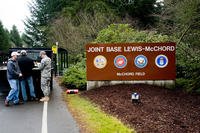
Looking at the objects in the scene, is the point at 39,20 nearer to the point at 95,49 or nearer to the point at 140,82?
the point at 95,49

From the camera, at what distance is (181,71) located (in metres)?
19.9

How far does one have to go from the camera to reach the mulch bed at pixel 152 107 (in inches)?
420

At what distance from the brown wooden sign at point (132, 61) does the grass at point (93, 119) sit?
331 centimetres

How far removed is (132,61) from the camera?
17797 millimetres

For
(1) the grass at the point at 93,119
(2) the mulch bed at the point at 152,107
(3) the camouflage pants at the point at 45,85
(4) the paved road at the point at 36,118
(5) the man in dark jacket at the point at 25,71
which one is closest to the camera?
(1) the grass at the point at 93,119

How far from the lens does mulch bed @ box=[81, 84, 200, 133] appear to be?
10.7m

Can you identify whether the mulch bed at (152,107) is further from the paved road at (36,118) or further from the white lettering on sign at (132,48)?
the white lettering on sign at (132,48)

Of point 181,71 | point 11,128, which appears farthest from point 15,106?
point 181,71

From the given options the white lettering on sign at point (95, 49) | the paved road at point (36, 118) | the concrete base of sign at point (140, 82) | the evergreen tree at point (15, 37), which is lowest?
the paved road at point (36, 118)

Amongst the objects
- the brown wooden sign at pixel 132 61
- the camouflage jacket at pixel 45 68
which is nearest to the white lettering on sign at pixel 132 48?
the brown wooden sign at pixel 132 61

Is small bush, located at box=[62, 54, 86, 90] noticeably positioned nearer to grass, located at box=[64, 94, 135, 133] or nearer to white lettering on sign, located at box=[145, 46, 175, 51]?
white lettering on sign, located at box=[145, 46, 175, 51]

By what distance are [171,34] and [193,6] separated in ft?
24.0

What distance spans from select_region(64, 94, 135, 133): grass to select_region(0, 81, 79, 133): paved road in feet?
0.75

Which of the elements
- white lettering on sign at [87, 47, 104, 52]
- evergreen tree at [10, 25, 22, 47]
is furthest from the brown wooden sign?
evergreen tree at [10, 25, 22, 47]
